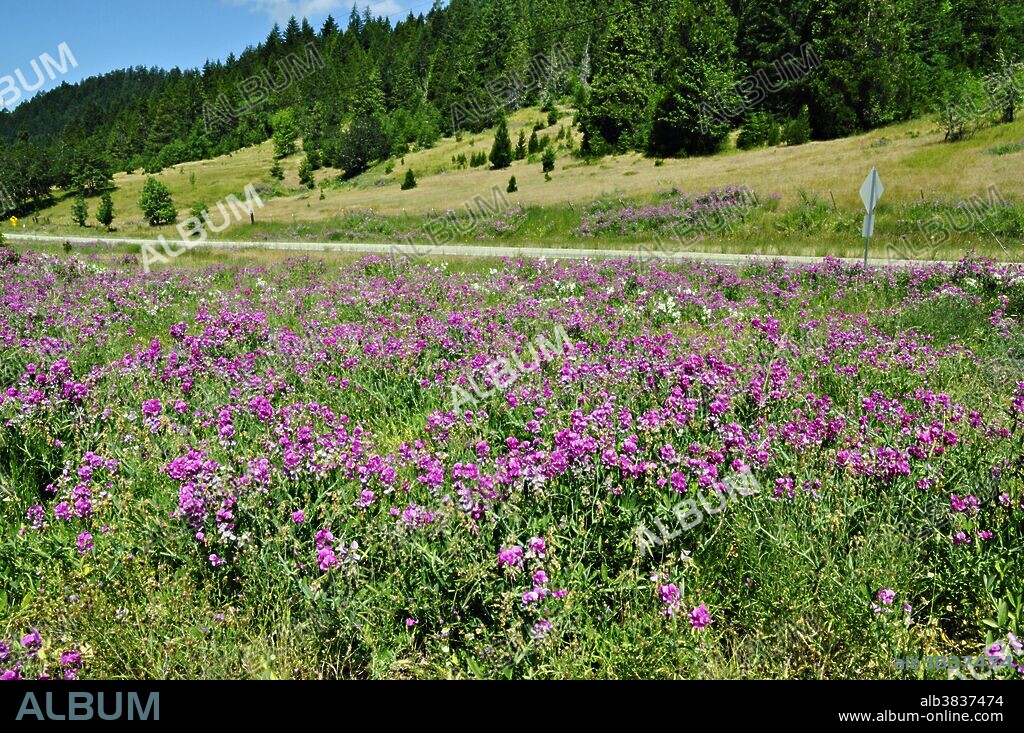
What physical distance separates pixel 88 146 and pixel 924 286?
13149 cm

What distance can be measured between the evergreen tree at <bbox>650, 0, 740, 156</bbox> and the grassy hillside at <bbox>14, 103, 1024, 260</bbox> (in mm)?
2801

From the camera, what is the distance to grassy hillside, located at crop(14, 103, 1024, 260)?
25130 mm

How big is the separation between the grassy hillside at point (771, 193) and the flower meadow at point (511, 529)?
1925 cm

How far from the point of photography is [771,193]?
102 feet

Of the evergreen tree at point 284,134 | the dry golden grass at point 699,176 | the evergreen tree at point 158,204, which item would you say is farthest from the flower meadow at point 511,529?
the evergreen tree at point 284,134

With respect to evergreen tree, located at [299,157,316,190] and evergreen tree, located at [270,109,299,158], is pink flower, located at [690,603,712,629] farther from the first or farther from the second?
evergreen tree, located at [270,109,299,158]

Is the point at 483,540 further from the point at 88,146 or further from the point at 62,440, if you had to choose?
the point at 88,146

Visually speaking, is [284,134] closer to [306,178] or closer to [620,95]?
[306,178]

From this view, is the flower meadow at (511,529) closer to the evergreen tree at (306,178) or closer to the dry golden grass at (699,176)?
the dry golden grass at (699,176)

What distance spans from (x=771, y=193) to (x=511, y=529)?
32.5 metres

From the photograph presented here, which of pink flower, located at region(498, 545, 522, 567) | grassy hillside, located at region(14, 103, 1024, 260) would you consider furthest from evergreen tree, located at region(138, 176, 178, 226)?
pink flower, located at region(498, 545, 522, 567)

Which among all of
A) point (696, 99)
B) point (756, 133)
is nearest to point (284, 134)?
point (696, 99)

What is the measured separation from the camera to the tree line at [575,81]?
5541 centimetres
